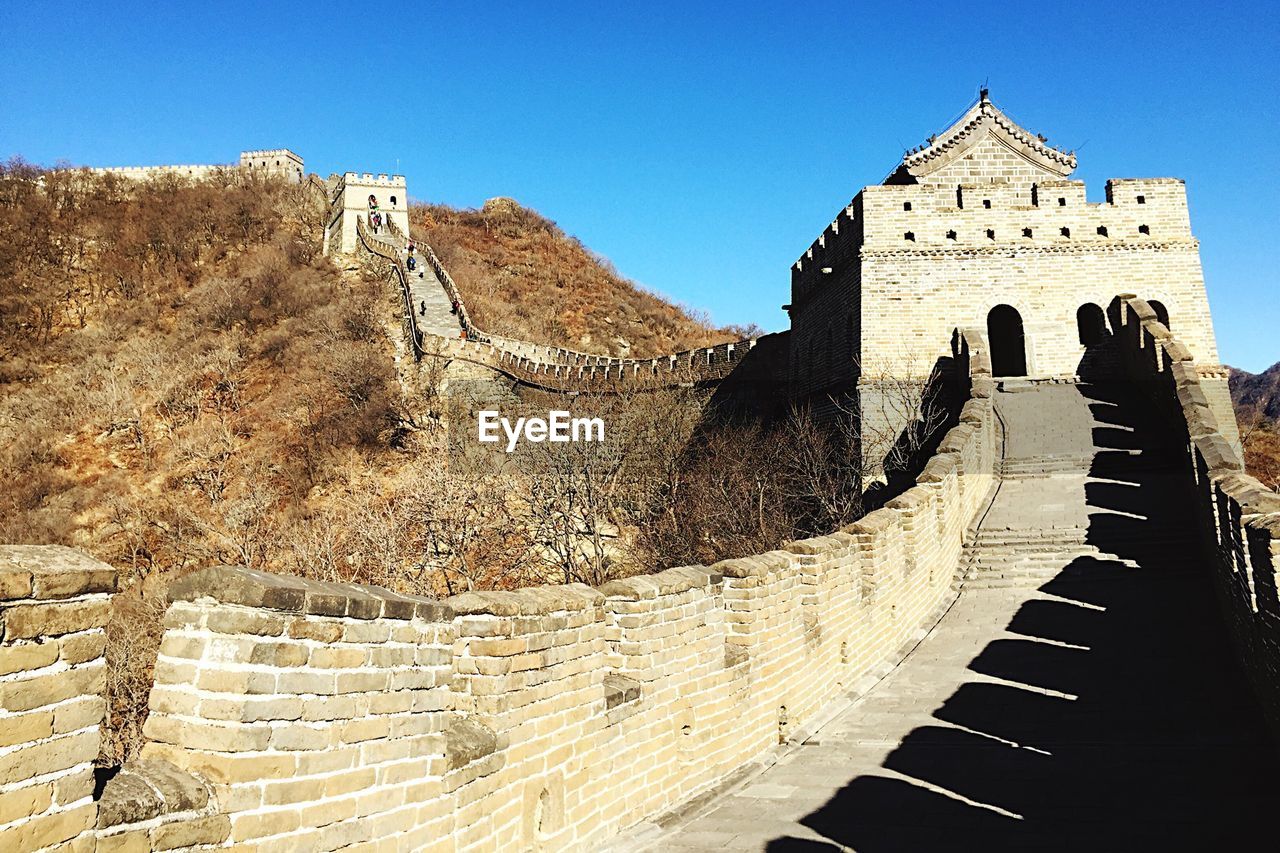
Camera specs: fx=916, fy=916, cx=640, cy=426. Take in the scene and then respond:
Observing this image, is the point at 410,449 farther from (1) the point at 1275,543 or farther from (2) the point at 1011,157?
(1) the point at 1275,543

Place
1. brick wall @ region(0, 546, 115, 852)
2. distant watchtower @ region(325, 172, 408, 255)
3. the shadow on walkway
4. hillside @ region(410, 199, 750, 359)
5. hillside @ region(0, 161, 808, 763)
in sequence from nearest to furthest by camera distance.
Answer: brick wall @ region(0, 546, 115, 852)
the shadow on walkway
hillside @ region(0, 161, 808, 763)
hillside @ region(410, 199, 750, 359)
distant watchtower @ region(325, 172, 408, 255)

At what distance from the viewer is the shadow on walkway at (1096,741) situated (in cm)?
589

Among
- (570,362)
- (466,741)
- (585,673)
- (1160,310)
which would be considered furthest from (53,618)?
(570,362)

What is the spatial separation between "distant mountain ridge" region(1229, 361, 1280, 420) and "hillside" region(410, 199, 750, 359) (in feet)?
156

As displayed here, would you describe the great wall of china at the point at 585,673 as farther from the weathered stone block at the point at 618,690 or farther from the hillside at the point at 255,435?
the hillside at the point at 255,435

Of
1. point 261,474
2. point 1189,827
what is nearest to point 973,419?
point 1189,827

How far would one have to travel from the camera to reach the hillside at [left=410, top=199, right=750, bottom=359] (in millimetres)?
50125

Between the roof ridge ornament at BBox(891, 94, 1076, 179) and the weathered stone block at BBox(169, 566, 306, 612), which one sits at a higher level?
the roof ridge ornament at BBox(891, 94, 1076, 179)

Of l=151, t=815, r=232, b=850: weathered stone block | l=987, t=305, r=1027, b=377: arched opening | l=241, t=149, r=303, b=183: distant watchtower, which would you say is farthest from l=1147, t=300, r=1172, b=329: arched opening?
l=241, t=149, r=303, b=183: distant watchtower

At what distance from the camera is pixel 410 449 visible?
34.7 metres

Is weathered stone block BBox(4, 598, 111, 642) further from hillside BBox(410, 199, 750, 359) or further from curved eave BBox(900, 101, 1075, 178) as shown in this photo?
hillside BBox(410, 199, 750, 359)

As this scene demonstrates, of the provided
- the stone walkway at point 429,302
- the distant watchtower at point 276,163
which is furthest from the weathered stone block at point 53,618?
the distant watchtower at point 276,163

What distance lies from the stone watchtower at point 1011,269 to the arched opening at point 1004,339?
3589mm

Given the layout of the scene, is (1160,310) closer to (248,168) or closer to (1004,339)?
(1004,339)
